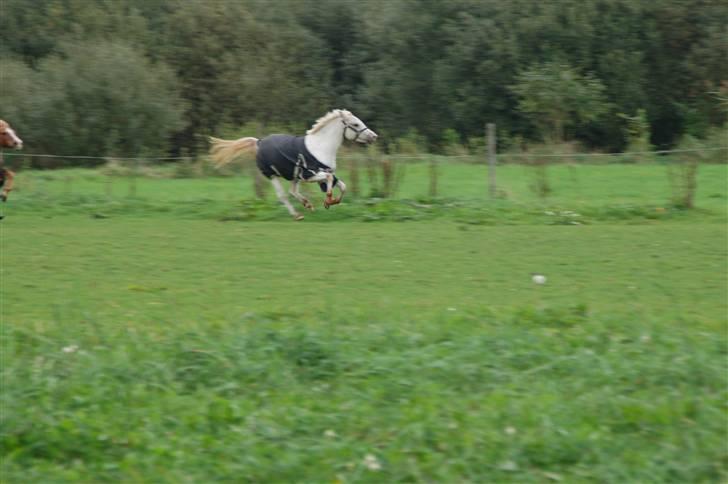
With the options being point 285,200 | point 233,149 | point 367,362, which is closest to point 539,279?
point 367,362

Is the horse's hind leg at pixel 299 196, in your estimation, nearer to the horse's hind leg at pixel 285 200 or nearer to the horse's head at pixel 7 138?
the horse's hind leg at pixel 285 200

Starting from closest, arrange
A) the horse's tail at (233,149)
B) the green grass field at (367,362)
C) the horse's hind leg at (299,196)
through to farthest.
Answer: the green grass field at (367,362) → the horse's hind leg at (299,196) → the horse's tail at (233,149)

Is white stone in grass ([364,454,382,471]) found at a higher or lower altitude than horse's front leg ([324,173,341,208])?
lower

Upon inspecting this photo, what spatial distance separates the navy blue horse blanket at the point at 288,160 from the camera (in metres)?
14.5

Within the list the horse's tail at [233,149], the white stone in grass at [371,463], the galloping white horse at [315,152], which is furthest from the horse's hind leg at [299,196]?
the white stone in grass at [371,463]

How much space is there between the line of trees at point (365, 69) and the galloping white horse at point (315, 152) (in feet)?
41.9

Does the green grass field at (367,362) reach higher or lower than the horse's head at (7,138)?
lower

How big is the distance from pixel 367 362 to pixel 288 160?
8068mm

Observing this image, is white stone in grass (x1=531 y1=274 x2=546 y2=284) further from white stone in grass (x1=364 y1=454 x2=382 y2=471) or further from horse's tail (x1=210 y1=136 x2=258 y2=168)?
horse's tail (x1=210 y1=136 x2=258 y2=168)

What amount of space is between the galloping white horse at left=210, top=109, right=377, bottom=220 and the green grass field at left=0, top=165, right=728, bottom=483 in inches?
100.0

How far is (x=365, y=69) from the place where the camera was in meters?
37.4

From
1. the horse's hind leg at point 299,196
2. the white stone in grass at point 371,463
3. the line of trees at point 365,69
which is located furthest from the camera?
the line of trees at point 365,69

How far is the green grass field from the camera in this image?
575 cm

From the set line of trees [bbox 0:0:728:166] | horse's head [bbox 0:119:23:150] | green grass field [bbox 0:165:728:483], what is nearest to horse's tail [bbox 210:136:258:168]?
horse's head [bbox 0:119:23:150]
